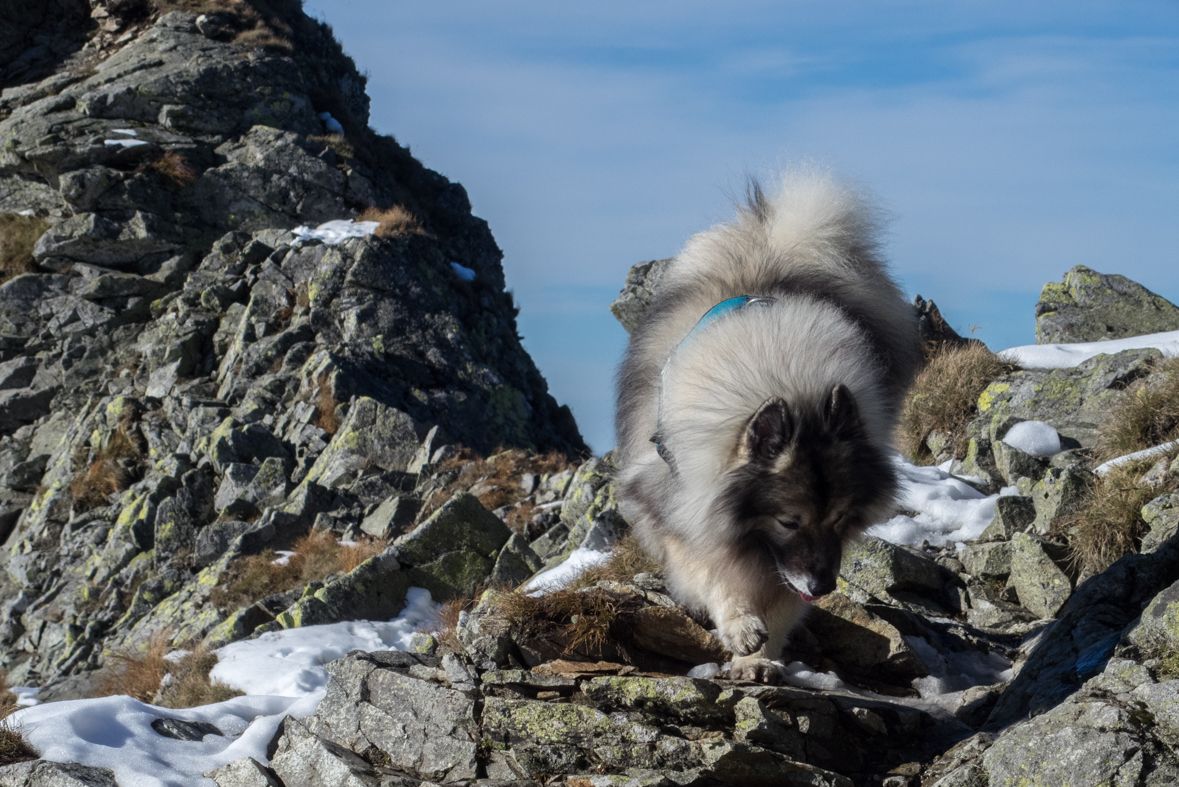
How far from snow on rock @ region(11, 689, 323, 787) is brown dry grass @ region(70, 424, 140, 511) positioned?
1303cm

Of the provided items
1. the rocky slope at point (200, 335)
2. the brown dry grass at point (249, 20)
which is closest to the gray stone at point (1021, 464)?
the rocky slope at point (200, 335)

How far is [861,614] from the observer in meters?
5.73

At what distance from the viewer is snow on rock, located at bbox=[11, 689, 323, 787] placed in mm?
4684

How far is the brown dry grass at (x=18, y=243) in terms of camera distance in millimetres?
22094

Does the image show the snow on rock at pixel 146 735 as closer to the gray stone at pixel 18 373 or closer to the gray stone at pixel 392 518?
the gray stone at pixel 392 518

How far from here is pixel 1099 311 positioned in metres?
Answer: 13.0

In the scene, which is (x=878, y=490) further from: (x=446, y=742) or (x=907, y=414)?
(x=907, y=414)

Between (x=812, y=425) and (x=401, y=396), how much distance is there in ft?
43.0

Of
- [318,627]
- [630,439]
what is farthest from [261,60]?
[630,439]

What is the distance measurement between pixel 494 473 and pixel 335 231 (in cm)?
1032

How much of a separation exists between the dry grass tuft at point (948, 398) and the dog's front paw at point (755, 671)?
19.9ft

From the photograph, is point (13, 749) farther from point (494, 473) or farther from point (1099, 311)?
point (1099, 311)

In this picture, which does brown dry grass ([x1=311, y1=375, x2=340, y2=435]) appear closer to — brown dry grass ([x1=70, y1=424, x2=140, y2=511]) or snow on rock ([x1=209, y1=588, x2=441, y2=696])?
brown dry grass ([x1=70, y1=424, x2=140, y2=511])

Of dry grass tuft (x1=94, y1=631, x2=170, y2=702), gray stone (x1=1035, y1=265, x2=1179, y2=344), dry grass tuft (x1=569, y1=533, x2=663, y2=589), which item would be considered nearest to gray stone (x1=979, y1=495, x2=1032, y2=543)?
dry grass tuft (x1=569, y1=533, x2=663, y2=589)
